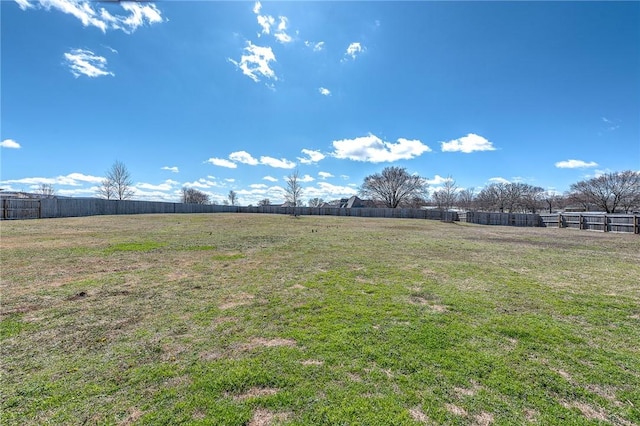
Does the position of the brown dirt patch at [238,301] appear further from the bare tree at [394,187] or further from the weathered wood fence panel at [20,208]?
the bare tree at [394,187]

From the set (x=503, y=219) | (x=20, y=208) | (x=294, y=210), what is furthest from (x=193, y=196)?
(x=503, y=219)

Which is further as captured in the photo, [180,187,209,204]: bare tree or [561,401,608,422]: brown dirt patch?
[180,187,209,204]: bare tree

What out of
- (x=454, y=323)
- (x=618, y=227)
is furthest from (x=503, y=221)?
(x=454, y=323)

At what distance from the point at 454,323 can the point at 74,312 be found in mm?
5057

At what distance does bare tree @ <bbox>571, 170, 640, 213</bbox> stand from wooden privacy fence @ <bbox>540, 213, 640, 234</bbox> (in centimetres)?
2226

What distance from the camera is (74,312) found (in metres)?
3.71

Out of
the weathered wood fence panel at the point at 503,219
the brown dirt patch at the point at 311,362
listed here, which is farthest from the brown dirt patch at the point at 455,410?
the weathered wood fence panel at the point at 503,219

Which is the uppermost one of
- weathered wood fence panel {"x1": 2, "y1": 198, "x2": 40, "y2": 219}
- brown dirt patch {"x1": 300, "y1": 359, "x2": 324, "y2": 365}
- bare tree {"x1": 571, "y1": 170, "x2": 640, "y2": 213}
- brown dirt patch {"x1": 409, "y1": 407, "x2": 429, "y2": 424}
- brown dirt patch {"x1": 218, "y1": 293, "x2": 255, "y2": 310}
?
bare tree {"x1": 571, "y1": 170, "x2": 640, "y2": 213}

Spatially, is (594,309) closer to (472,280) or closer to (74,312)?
(472,280)

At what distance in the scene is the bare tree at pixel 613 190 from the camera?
1551 inches

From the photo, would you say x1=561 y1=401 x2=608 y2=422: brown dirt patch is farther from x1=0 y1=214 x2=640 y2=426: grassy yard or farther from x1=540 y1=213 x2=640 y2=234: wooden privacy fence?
x1=540 y1=213 x2=640 y2=234: wooden privacy fence

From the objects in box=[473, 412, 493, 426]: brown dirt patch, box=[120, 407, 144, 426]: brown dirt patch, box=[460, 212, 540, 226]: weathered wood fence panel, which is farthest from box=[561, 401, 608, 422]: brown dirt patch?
box=[460, 212, 540, 226]: weathered wood fence panel

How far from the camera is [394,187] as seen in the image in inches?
2270

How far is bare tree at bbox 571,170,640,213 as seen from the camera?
129 feet
